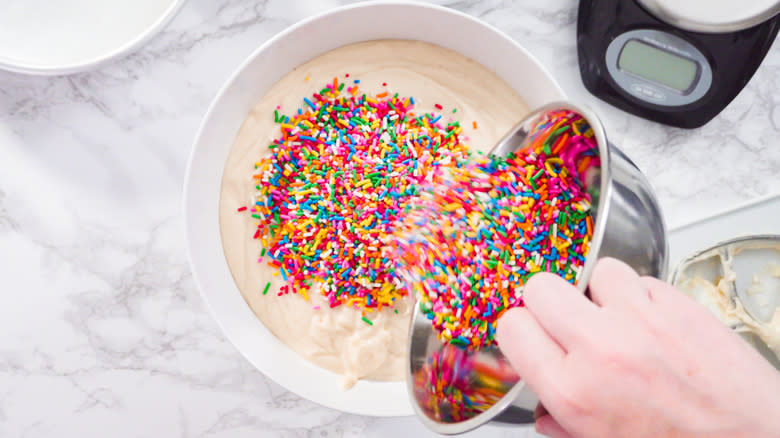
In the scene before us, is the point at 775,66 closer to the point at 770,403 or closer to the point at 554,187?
the point at 554,187

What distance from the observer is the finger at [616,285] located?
715 mm

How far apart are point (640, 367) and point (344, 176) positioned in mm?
674

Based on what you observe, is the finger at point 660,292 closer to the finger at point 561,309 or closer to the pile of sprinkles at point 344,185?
the finger at point 561,309

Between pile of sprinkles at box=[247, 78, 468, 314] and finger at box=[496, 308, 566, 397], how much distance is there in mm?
417

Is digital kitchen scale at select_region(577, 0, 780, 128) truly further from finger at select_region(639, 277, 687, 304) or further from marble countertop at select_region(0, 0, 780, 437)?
finger at select_region(639, 277, 687, 304)

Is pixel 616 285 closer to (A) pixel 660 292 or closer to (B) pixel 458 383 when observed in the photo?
(A) pixel 660 292

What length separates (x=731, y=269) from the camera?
1279 mm

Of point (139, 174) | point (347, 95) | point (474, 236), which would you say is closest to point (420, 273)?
point (474, 236)

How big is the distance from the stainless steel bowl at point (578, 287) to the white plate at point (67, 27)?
2.66 feet

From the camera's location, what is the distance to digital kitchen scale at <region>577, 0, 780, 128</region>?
109 cm

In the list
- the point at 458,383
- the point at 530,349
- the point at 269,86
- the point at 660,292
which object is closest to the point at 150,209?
the point at 269,86

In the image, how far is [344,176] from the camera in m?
1.19

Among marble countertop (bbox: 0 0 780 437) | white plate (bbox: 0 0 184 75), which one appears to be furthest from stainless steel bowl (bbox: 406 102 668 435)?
white plate (bbox: 0 0 184 75)

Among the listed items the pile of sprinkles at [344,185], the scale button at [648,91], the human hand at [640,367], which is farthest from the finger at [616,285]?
the scale button at [648,91]
